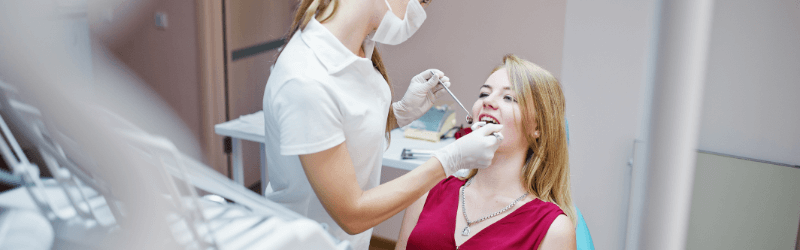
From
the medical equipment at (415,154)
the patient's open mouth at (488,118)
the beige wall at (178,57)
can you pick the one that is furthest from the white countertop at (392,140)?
the patient's open mouth at (488,118)

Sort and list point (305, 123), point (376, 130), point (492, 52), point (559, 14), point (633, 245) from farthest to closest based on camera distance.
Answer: point (492, 52), point (559, 14), point (376, 130), point (305, 123), point (633, 245)

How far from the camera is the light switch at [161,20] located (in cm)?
211

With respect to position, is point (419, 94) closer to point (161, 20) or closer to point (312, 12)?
point (312, 12)

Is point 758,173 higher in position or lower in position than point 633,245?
lower

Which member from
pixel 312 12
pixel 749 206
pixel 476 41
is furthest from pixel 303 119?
pixel 476 41

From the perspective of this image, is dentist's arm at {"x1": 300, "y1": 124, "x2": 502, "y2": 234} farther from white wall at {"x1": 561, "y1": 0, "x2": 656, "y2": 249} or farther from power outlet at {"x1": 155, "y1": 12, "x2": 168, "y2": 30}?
power outlet at {"x1": 155, "y1": 12, "x2": 168, "y2": 30}

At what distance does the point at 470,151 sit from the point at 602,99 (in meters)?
0.81

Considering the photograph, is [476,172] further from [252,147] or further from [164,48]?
[252,147]

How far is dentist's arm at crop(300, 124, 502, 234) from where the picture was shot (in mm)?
807

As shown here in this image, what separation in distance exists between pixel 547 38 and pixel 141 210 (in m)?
1.67

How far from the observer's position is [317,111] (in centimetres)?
80

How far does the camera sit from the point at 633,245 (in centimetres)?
26

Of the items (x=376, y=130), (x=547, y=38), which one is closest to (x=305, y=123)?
(x=376, y=130)

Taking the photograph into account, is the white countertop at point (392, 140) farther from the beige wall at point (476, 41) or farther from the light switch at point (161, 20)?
the light switch at point (161, 20)
